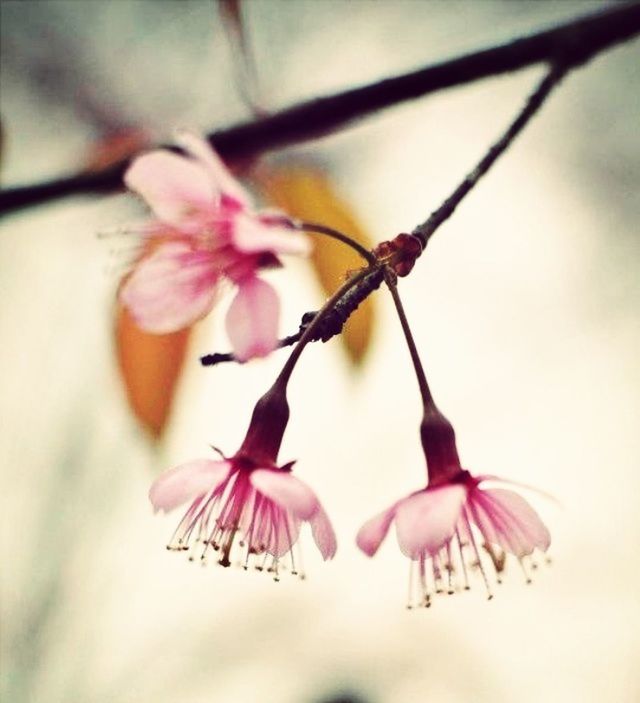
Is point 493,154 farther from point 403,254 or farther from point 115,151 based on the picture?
point 115,151

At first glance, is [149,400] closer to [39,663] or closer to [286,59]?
[286,59]

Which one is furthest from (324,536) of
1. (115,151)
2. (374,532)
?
(115,151)

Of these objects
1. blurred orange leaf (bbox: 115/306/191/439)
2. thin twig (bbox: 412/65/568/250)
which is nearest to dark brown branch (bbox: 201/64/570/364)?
thin twig (bbox: 412/65/568/250)

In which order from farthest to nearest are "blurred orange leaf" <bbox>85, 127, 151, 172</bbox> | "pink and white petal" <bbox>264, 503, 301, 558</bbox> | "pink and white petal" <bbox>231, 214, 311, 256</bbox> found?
"blurred orange leaf" <bbox>85, 127, 151, 172</bbox> < "pink and white petal" <bbox>264, 503, 301, 558</bbox> < "pink and white petal" <bbox>231, 214, 311, 256</bbox>

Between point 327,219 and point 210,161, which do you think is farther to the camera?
point 327,219

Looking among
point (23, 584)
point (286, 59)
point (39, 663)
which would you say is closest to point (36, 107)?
point (286, 59)

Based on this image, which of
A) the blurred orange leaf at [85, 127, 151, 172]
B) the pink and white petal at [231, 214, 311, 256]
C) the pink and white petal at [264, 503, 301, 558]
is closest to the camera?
the pink and white petal at [231, 214, 311, 256]

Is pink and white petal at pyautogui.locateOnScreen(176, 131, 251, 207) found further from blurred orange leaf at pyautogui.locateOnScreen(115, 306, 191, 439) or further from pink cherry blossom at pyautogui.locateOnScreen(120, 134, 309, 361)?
blurred orange leaf at pyautogui.locateOnScreen(115, 306, 191, 439)

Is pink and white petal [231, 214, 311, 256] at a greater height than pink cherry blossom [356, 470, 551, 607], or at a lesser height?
greater
